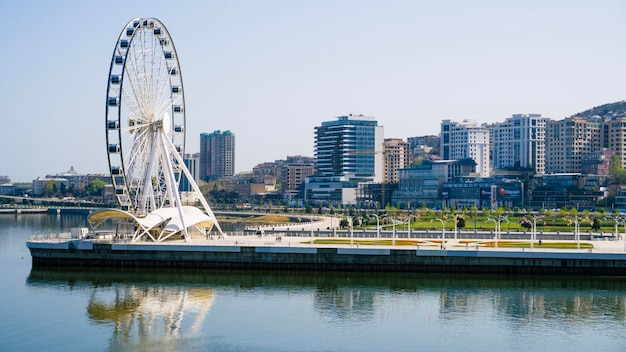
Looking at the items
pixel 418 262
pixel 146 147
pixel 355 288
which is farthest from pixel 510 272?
pixel 146 147

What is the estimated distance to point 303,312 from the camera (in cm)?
5666

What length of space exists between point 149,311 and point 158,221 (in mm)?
23908

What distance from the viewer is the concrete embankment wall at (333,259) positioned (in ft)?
239

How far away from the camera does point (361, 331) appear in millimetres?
51000

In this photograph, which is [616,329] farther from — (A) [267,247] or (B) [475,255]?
(A) [267,247]

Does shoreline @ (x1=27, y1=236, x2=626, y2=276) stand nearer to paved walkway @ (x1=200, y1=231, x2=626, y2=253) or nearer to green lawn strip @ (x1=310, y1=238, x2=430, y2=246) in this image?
paved walkway @ (x1=200, y1=231, x2=626, y2=253)

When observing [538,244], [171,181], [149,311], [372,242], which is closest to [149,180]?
[171,181]

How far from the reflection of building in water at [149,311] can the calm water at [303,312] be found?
0.25 ft

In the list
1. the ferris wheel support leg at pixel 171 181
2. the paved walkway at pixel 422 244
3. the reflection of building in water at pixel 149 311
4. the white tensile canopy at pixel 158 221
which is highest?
the ferris wheel support leg at pixel 171 181

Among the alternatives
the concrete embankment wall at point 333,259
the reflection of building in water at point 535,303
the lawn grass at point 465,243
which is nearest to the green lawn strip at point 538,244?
the lawn grass at point 465,243

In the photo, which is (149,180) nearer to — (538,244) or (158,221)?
(158,221)

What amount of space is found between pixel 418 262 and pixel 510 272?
7.67m

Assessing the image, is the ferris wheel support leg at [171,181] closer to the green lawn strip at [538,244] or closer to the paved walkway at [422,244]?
the paved walkway at [422,244]

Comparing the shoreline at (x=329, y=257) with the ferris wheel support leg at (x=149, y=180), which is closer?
the shoreline at (x=329, y=257)
